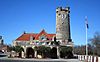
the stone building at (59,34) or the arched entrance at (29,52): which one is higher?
the stone building at (59,34)

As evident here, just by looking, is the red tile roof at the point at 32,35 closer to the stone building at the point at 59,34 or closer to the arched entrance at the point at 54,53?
the stone building at the point at 59,34

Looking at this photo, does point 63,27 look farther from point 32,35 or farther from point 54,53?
point 32,35

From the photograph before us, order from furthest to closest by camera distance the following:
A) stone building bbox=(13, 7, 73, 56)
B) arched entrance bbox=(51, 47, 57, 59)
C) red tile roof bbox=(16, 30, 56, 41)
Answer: red tile roof bbox=(16, 30, 56, 41)
stone building bbox=(13, 7, 73, 56)
arched entrance bbox=(51, 47, 57, 59)

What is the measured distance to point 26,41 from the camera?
88375 mm

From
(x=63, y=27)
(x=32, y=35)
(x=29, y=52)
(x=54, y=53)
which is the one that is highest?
(x=63, y=27)

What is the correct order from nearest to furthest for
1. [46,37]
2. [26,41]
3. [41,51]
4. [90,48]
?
[41,51] < [46,37] < [26,41] < [90,48]

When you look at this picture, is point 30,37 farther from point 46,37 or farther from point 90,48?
point 90,48

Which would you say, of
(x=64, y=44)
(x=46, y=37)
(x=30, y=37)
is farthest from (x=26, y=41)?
(x=64, y=44)

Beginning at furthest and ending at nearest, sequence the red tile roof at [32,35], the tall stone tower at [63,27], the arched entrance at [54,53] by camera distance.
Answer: the red tile roof at [32,35] → the tall stone tower at [63,27] → the arched entrance at [54,53]

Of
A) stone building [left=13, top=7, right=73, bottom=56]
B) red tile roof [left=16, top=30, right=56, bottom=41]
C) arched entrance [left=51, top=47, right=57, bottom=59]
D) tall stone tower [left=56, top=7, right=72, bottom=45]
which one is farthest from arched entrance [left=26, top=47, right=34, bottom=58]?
tall stone tower [left=56, top=7, right=72, bottom=45]

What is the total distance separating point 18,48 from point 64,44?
14.1 metres

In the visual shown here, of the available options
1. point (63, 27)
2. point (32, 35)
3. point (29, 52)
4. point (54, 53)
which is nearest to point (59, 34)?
point (63, 27)

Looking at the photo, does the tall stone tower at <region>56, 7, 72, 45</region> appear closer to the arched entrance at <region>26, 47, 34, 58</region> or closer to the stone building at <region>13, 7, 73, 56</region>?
the stone building at <region>13, 7, 73, 56</region>

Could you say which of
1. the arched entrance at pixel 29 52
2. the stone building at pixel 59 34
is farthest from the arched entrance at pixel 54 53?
the arched entrance at pixel 29 52
